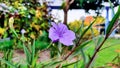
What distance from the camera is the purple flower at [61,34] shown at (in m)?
1.02

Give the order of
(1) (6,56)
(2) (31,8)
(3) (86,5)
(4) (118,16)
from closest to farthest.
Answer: (4) (118,16), (1) (6,56), (2) (31,8), (3) (86,5)

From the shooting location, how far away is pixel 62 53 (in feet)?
3.60

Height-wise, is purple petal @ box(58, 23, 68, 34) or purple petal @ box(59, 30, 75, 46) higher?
purple petal @ box(58, 23, 68, 34)

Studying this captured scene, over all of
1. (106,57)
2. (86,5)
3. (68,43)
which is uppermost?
(68,43)

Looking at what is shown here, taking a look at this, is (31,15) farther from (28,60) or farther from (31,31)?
(28,60)

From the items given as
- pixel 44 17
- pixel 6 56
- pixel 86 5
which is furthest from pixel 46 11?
pixel 86 5

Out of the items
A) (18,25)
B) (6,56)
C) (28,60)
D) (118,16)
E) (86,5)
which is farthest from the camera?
(86,5)

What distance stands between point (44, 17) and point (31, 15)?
361 mm

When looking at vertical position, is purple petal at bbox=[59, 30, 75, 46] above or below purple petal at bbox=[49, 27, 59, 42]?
below

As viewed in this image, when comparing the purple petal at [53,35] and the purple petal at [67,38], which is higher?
the purple petal at [53,35]

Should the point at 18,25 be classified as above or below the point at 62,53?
below

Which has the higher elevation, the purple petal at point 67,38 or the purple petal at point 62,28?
the purple petal at point 62,28

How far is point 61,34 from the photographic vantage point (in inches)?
41.3

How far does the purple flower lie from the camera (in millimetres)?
1021
